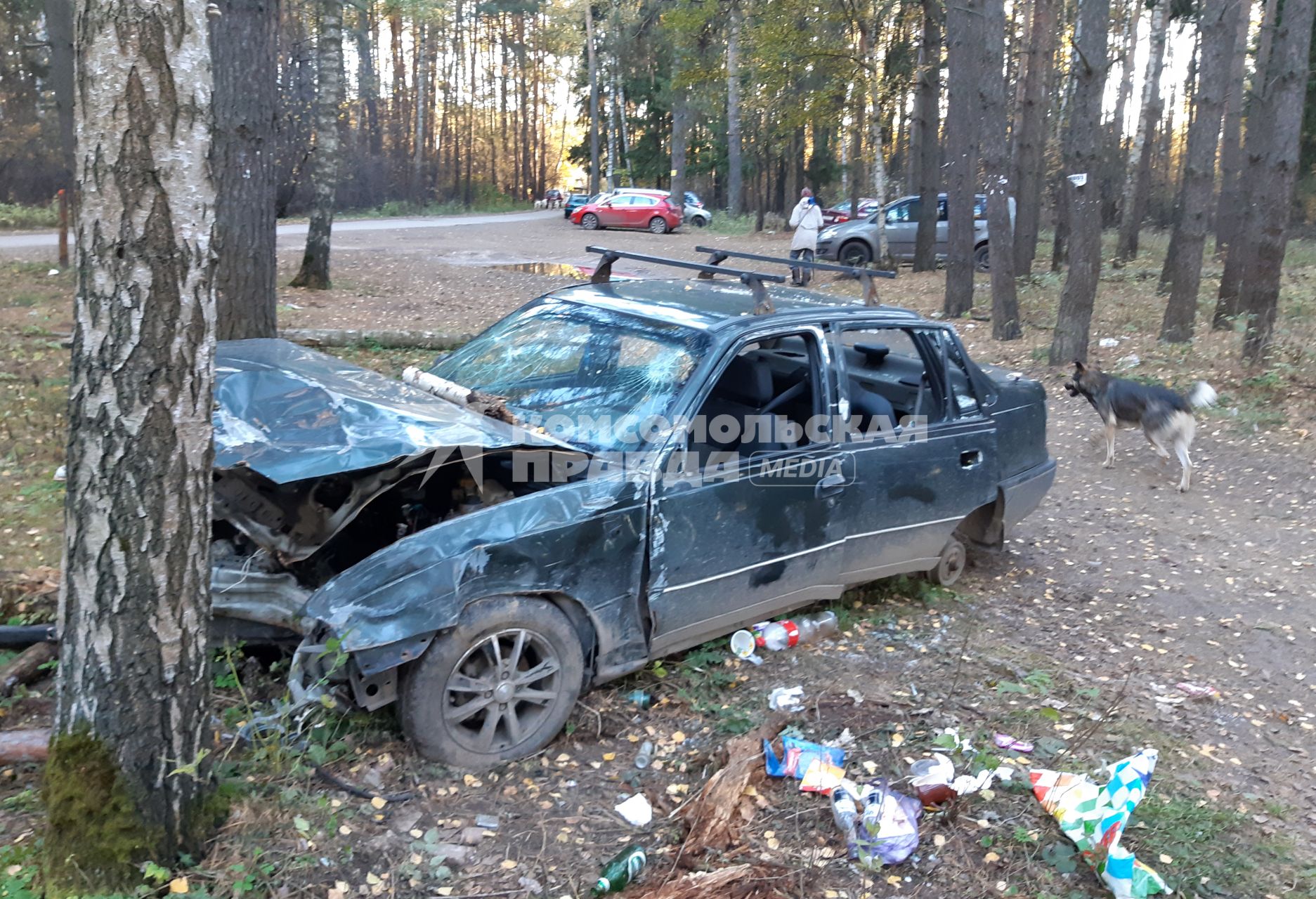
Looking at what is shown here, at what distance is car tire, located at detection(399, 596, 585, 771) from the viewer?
3.56 metres

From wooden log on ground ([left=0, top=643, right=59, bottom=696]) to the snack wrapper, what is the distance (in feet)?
9.08

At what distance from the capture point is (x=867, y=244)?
22.3 meters

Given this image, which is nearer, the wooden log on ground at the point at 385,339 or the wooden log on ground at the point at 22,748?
the wooden log on ground at the point at 22,748

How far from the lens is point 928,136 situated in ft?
65.9

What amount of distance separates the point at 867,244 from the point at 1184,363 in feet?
35.6

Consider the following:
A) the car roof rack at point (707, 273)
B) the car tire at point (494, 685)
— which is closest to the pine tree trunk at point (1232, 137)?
the car roof rack at point (707, 273)

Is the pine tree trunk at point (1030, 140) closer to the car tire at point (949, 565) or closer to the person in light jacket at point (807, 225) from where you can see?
the person in light jacket at point (807, 225)

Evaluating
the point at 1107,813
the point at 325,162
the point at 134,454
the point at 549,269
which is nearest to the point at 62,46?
the point at 325,162

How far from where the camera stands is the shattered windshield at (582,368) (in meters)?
4.51

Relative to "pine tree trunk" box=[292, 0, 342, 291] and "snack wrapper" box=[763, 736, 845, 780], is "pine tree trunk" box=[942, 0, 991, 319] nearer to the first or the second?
"pine tree trunk" box=[292, 0, 342, 291]

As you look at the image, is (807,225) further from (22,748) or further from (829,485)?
(22,748)

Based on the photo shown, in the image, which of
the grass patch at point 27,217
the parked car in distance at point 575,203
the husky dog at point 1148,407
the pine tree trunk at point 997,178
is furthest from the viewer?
the parked car in distance at point 575,203

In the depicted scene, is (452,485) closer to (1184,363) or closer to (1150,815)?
(1150,815)

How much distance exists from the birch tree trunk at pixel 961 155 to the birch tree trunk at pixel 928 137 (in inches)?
149
